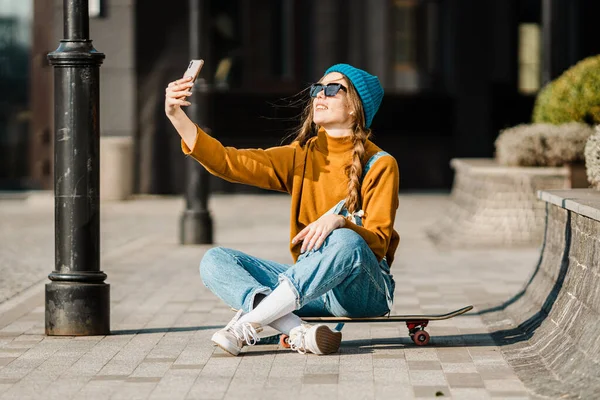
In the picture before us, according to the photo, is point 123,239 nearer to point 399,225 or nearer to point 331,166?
point 399,225

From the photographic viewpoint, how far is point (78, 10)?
25.5 feet

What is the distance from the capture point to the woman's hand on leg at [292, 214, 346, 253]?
670 centimetres

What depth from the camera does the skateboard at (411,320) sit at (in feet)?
23.2

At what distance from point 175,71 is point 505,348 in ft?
50.7

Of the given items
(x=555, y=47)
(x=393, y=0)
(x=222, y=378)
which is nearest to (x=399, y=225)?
(x=555, y=47)

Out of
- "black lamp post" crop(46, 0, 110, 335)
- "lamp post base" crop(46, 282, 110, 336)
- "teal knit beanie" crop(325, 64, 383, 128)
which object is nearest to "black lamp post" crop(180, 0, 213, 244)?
"black lamp post" crop(46, 0, 110, 335)

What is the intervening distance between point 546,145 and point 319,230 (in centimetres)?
723

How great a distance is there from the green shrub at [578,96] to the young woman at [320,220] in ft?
21.9

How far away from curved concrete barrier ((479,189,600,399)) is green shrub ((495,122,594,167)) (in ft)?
14.7

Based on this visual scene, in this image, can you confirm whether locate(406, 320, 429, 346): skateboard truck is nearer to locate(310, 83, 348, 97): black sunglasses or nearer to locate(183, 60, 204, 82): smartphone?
locate(310, 83, 348, 97): black sunglasses

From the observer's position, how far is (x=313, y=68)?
22391 millimetres

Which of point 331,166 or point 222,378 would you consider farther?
point 331,166

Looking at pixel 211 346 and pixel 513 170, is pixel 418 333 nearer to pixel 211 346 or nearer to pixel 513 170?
pixel 211 346

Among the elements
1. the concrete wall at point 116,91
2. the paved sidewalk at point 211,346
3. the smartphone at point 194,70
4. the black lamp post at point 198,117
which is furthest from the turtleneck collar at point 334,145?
the concrete wall at point 116,91
